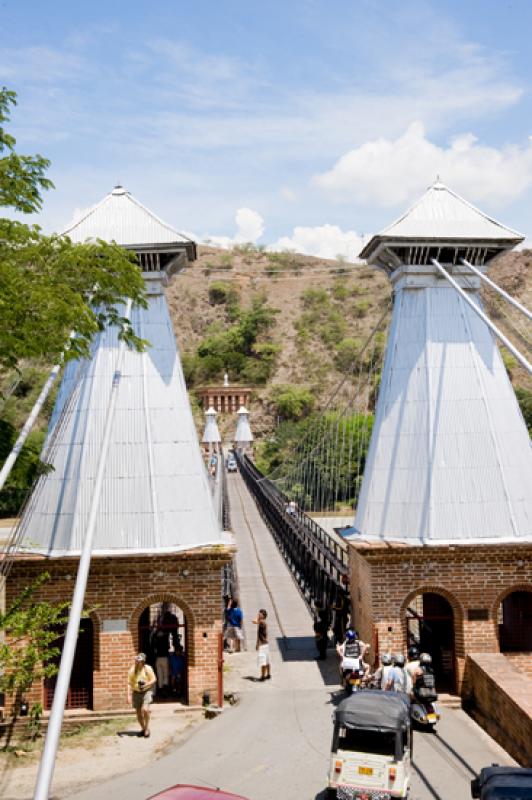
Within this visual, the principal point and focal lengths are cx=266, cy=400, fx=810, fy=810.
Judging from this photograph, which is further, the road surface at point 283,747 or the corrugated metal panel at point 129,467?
the corrugated metal panel at point 129,467

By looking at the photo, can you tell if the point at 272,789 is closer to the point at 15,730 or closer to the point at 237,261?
the point at 15,730

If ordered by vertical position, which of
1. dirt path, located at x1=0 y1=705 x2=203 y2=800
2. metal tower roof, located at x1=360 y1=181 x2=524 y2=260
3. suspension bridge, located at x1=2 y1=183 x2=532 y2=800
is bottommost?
dirt path, located at x1=0 y1=705 x2=203 y2=800

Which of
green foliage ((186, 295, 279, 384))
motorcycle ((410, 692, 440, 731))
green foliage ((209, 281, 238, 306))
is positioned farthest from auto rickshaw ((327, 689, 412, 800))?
green foliage ((209, 281, 238, 306))

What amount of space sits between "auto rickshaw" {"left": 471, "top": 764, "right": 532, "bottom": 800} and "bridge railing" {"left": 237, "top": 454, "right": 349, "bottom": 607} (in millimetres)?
9048

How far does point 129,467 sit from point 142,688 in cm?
382

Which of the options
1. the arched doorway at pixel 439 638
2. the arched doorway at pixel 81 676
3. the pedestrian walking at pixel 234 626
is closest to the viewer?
the arched doorway at pixel 81 676

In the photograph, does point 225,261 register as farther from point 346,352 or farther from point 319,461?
point 319,461

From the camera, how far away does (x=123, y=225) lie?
50.1 feet

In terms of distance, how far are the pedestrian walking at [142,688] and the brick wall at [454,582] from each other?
4028mm

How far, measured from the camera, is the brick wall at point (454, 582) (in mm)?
13609

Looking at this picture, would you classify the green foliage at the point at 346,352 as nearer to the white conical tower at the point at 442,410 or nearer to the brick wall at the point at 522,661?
the white conical tower at the point at 442,410

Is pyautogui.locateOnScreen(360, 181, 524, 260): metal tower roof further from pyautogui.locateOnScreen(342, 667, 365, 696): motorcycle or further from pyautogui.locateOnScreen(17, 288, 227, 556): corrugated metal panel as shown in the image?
pyautogui.locateOnScreen(342, 667, 365, 696): motorcycle

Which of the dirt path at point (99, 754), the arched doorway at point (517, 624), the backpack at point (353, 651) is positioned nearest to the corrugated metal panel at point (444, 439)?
the arched doorway at point (517, 624)

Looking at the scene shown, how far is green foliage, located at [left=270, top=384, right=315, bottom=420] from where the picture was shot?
88.5 meters
